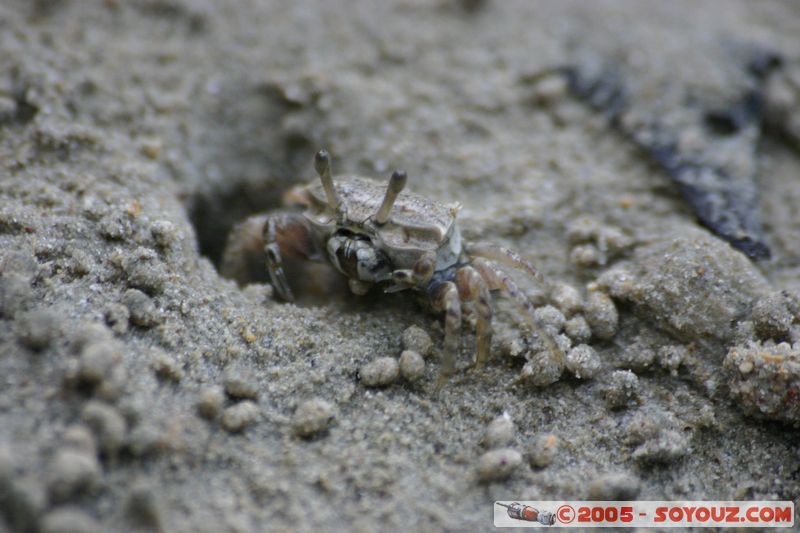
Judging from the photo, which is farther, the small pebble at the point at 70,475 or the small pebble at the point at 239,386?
the small pebble at the point at 239,386

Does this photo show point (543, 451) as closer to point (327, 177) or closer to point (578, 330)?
point (578, 330)

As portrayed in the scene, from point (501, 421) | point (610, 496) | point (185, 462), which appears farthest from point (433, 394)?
point (185, 462)

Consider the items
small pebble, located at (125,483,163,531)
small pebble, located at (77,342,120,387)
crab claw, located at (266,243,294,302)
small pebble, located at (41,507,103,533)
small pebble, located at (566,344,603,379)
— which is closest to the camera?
small pebble, located at (41,507,103,533)

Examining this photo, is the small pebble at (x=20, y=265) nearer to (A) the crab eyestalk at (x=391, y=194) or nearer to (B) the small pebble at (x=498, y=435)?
(A) the crab eyestalk at (x=391, y=194)

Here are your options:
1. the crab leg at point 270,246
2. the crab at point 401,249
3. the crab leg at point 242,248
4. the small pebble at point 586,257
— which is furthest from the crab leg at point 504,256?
the crab leg at point 242,248

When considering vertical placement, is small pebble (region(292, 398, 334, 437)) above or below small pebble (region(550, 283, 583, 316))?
below

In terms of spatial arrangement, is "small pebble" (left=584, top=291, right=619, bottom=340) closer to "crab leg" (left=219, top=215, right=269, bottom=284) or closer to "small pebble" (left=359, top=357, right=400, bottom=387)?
"small pebble" (left=359, top=357, right=400, bottom=387)

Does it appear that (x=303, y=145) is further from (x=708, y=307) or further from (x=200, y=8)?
(x=708, y=307)

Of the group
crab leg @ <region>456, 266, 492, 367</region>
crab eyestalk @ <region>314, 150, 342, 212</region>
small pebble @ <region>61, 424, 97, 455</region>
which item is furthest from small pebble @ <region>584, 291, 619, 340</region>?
small pebble @ <region>61, 424, 97, 455</region>
